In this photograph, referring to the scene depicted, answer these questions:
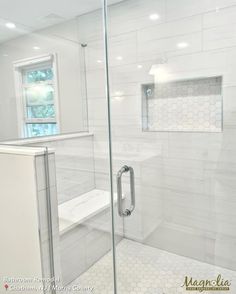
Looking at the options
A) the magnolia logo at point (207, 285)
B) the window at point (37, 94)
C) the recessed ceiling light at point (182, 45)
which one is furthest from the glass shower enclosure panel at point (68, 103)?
the recessed ceiling light at point (182, 45)

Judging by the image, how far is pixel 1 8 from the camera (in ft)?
7.48

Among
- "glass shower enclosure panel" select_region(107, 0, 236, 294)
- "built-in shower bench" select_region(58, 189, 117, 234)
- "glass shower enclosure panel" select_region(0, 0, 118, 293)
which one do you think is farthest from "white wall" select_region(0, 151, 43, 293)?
"glass shower enclosure panel" select_region(107, 0, 236, 294)

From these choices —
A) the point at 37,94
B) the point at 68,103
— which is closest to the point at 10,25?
the point at 37,94

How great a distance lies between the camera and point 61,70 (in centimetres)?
260

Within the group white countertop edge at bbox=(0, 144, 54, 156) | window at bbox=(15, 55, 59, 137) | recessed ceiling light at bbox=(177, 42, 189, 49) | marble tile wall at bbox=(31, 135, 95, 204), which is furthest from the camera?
window at bbox=(15, 55, 59, 137)

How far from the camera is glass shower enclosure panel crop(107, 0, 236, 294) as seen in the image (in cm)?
183

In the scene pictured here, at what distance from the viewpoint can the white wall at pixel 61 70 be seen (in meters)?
2.52

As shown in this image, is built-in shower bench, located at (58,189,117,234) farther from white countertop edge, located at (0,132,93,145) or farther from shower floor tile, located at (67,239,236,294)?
white countertop edge, located at (0,132,93,145)

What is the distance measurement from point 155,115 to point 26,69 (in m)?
1.59

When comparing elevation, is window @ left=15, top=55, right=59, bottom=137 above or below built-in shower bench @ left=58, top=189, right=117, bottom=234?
above

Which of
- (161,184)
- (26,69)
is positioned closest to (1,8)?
(26,69)

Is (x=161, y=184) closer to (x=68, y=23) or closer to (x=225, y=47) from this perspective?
(x=225, y=47)

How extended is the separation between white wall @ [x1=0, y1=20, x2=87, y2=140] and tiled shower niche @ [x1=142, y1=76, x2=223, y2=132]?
765 mm

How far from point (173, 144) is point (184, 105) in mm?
335
